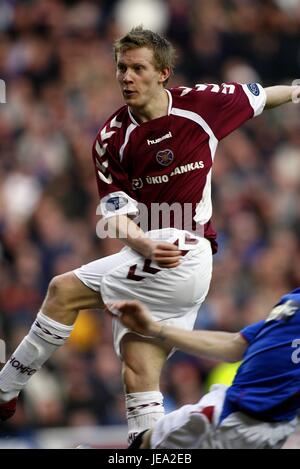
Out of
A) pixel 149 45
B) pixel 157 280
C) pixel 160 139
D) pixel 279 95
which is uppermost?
pixel 149 45

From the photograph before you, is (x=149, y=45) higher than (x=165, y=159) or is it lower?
higher

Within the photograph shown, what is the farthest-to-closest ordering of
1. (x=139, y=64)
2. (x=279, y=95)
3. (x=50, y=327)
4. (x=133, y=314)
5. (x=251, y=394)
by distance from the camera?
(x=279, y=95), (x=50, y=327), (x=139, y=64), (x=251, y=394), (x=133, y=314)

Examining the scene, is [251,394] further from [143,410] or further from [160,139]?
[160,139]

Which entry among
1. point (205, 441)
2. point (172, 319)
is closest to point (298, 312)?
point (205, 441)

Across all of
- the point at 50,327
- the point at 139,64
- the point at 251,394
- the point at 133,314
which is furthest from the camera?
the point at 50,327

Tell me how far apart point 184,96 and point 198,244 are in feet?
2.89

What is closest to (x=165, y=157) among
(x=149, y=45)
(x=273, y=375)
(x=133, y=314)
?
(x=149, y=45)

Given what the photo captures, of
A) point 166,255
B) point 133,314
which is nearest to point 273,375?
point 133,314

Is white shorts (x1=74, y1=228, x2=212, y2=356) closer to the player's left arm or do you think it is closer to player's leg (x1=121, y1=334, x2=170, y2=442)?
player's leg (x1=121, y1=334, x2=170, y2=442)

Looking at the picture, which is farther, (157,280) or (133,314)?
(157,280)

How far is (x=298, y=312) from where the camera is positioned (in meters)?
5.89

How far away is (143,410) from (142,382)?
0.16 m

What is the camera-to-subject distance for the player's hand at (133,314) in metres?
5.63

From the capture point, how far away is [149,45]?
6.84 metres
